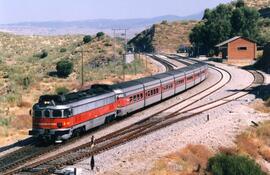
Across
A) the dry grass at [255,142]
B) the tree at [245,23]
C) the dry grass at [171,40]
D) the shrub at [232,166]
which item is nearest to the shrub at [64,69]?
the dry grass at [255,142]

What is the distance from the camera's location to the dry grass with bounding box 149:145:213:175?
28.5 meters

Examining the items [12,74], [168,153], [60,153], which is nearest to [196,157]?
[168,153]

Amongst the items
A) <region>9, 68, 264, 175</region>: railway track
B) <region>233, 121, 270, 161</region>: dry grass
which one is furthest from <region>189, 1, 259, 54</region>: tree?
<region>233, 121, 270, 161</region>: dry grass

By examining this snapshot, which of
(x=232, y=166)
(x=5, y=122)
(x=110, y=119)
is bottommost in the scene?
(x=5, y=122)

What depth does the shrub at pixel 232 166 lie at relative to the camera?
2909 centimetres

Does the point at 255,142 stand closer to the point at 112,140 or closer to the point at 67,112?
the point at 112,140

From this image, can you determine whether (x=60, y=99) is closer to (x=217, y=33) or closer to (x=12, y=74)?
(x=12, y=74)

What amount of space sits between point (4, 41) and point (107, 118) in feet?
410

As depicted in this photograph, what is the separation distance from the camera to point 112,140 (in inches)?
1387

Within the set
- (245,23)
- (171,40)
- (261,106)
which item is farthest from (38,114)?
(171,40)

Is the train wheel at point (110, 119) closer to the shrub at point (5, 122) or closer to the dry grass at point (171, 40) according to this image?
the shrub at point (5, 122)

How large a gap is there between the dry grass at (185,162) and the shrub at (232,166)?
868 mm

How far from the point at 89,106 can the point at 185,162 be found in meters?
9.51

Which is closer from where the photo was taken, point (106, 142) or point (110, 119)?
point (106, 142)
